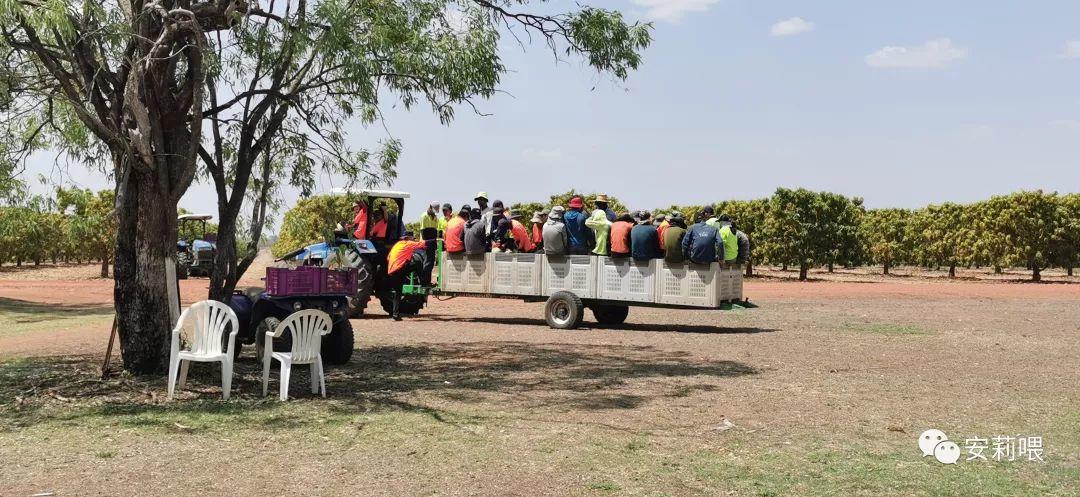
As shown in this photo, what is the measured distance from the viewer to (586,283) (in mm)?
15141

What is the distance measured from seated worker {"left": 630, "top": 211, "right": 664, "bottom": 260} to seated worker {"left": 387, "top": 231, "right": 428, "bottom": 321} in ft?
13.2

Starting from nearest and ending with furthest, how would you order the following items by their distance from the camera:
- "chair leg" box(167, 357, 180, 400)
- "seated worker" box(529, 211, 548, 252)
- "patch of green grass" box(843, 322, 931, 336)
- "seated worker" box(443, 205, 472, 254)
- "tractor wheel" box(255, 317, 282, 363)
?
"chair leg" box(167, 357, 180, 400)
"tractor wheel" box(255, 317, 282, 363)
"patch of green grass" box(843, 322, 931, 336)
"seated worker" box(443, 205, 472, 254)
"seated worker" box(529, 211, 548, 252)

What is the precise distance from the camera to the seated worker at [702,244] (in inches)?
544

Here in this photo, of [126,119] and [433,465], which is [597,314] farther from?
[433,465]

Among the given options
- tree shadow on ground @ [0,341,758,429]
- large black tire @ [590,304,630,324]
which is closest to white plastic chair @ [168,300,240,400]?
tree shadow on ground @ [0,341,758,429]

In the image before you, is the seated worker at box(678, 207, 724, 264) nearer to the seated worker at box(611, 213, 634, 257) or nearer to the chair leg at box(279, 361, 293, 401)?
the seated worker at box(611, 213, 634, 257)

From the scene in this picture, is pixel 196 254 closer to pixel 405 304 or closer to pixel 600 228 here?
pixel 405 304

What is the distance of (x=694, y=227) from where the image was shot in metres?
13.9

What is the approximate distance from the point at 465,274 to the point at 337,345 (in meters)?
5.71

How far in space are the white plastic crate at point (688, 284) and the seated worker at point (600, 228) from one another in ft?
3.64

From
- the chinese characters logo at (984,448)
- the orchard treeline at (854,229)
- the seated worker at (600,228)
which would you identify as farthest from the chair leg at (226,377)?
the orchard treeline at (854,229)

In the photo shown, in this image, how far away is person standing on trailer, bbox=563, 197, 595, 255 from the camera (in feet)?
49.9

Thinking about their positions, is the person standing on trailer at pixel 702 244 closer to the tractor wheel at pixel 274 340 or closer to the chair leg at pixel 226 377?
the tractor wheel at pixel 274 340

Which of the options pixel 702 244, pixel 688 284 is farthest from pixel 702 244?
pixel 688 284
